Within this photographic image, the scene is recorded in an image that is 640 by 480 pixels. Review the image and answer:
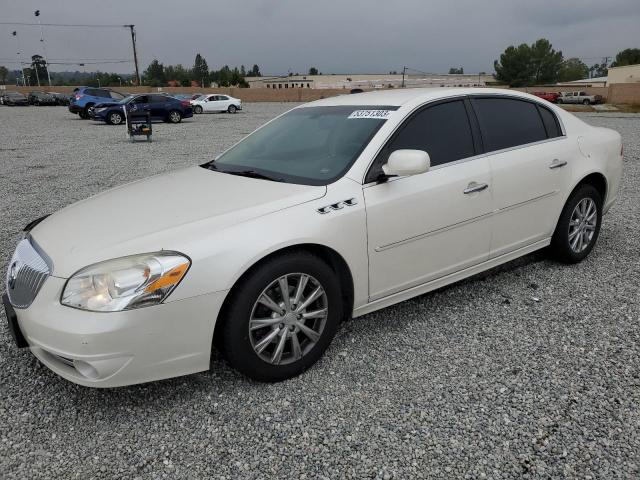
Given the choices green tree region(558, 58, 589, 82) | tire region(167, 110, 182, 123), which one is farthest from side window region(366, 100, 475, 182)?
green tree region(558, 58, 589, 82)

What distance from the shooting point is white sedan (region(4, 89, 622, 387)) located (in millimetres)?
2428

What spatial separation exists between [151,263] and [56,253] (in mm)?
585

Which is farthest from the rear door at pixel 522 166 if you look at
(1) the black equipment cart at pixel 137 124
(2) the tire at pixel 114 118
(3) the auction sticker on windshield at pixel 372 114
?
(2) the tire at pixel 114 118

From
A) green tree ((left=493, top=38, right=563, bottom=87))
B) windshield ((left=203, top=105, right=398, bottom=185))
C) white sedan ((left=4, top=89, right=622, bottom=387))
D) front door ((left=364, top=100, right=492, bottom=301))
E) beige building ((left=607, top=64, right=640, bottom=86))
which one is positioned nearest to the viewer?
white sedan ((left=4, top=89, right=622, bottom=387))

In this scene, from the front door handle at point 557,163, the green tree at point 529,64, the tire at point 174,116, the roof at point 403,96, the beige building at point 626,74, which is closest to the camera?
the roof at point 403,96

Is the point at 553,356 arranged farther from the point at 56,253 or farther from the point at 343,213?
the point at 56,253

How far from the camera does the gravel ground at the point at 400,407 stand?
2289mm

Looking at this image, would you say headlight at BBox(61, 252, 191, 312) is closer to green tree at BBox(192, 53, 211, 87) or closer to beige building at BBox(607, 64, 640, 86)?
beige building at BBox(607, 64, 640, 86)

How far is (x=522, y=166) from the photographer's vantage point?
384 cm

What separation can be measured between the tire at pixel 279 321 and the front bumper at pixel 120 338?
13 centimetres

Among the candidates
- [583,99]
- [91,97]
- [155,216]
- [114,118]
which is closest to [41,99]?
[91,97]

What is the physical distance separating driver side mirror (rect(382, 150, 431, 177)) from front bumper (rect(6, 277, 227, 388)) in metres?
1.23

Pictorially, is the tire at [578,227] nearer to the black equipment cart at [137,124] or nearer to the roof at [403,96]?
the roof at [403,96]

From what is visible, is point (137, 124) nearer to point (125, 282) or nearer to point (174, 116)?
point (174, 116)
